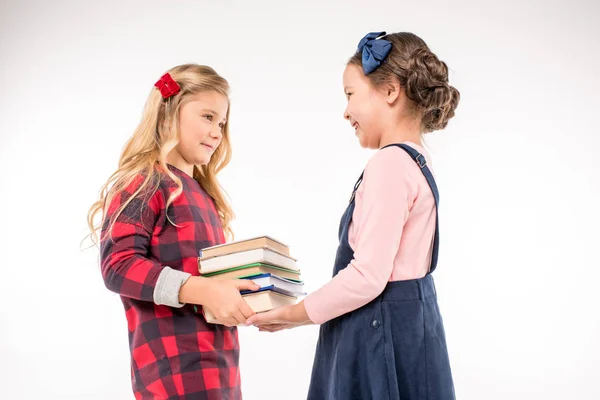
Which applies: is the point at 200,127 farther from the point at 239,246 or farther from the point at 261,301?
the point at 261,301

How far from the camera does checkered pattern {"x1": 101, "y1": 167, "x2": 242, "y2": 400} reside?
167 centimetres

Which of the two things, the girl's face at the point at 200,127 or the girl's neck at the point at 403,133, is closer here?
the girl's neck at the point at 403,133

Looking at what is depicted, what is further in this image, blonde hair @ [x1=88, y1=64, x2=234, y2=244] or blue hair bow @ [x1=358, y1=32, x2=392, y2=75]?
blonde hair @ [x1=88, y1=64, x2=234, y2=244]

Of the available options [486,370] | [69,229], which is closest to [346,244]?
[486,370]

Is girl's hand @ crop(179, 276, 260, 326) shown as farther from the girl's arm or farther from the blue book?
the girl's arm

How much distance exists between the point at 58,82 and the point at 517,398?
2.98 m

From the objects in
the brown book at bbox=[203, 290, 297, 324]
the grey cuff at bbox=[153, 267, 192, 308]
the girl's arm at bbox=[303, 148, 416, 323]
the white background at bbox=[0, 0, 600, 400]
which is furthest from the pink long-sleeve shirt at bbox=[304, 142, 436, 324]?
the white background at bbox=[0, 0, 600, 400]

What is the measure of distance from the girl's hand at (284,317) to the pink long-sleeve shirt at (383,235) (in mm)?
30

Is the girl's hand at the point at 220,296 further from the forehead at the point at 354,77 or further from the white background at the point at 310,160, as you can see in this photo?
the white background at the point at 310,160

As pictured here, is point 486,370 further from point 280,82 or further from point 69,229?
point 69,229

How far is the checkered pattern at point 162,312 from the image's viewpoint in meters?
1.67

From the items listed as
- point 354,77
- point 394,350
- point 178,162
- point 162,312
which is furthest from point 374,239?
point 178,162

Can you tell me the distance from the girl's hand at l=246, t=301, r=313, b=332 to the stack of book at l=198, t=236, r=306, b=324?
20mm

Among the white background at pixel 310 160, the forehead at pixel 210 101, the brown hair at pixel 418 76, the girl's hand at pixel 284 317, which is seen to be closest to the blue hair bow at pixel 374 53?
the brown hair at pixel 418 76
